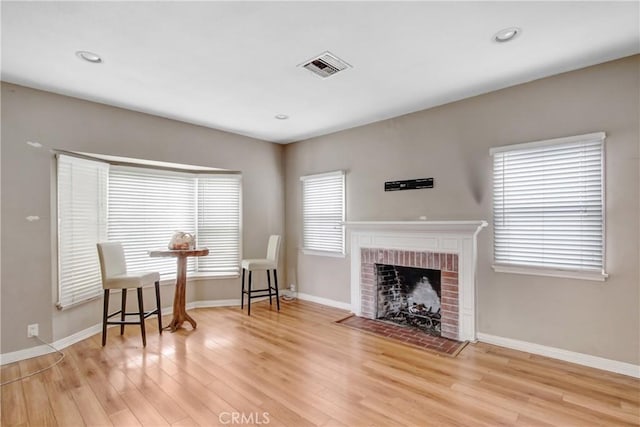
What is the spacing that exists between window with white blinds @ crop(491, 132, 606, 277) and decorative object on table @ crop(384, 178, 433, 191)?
2.44ft

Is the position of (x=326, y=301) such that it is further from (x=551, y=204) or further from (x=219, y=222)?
(x=551, y=204)

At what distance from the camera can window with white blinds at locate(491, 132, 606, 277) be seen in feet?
9.29

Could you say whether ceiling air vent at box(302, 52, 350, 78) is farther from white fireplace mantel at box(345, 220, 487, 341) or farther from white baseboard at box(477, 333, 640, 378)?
white baseboard at box(477, 333, 640, 378)

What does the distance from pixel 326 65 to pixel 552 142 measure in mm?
2218

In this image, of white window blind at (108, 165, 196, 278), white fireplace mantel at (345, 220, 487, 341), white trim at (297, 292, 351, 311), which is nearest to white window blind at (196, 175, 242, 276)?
white window blind at (108, 165, 196, 278)

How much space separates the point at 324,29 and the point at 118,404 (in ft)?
10.1

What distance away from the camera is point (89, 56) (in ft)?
8.65

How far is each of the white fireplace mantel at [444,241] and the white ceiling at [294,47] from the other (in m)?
1.44

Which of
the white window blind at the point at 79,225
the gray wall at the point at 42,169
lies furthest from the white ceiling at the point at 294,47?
the white window blind at the point at 79,225

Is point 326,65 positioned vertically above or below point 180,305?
above

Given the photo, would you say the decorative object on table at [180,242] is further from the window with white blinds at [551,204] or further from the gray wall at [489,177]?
the window with white blinds at [551,204]

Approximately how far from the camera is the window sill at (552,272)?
2797 mm
